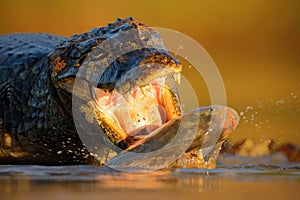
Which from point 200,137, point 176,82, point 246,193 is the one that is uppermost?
point 176,82

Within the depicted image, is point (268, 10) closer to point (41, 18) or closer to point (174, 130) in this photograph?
point (41, 18)

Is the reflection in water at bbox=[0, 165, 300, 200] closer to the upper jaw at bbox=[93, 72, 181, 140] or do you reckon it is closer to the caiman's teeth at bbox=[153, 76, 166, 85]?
the upper jaw at bbox=[93, 72, 181, 140]

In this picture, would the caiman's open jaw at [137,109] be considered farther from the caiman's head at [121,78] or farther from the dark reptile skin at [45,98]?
the dark reptile skin at [45,98]

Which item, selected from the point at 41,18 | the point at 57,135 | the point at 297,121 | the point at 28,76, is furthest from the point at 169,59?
the point at 41,18

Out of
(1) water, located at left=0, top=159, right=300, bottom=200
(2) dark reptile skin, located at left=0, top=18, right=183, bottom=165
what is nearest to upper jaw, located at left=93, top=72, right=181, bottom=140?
(2) dark reptile skin, located at left=0, top=18, right=183, bottom=165

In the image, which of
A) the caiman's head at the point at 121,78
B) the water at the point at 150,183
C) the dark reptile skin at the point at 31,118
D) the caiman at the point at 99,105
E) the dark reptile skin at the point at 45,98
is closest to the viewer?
the water at the point at 150,183

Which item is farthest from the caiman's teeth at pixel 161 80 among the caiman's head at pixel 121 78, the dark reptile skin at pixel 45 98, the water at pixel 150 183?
the water at pixel 150 183
